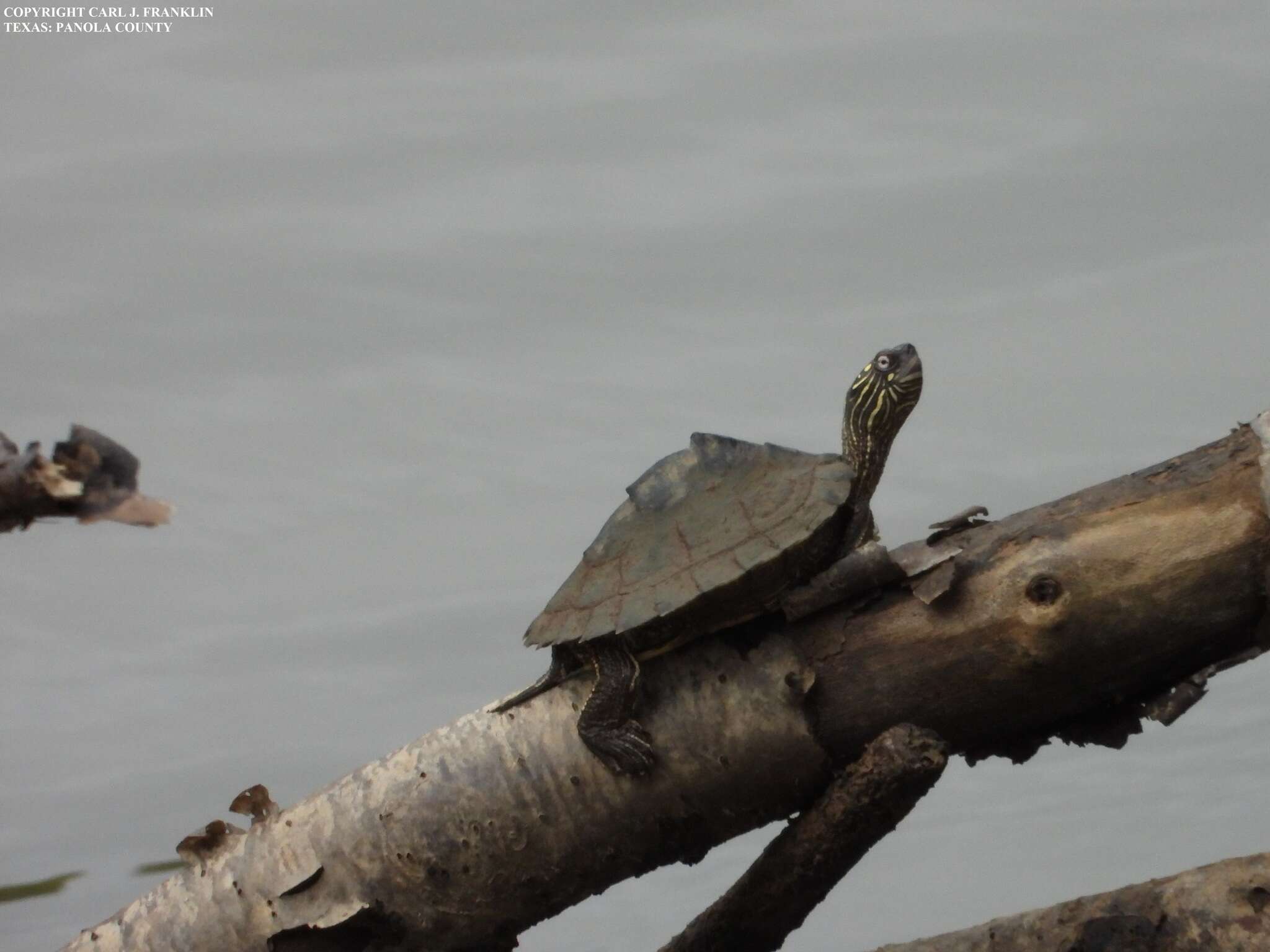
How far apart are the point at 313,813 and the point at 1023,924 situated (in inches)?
93.2

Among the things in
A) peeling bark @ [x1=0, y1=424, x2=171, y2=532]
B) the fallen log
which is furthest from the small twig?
peeling bark @ [x1=0, y1=424, x2=171, y2=532]

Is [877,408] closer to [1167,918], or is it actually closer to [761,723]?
[761,723]

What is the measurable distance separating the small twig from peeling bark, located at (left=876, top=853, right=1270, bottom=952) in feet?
2.15

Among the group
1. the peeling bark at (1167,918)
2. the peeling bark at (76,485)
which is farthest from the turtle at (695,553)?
the peeling bark at (76,485)

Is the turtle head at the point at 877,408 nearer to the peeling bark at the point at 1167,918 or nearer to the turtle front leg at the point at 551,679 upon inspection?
the turtle front leg at the point at 551,679

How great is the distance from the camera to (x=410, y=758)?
4523 millimetres

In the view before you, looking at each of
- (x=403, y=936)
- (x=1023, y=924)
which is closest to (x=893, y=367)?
(x=1023, y=924)

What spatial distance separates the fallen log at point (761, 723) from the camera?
392 cm

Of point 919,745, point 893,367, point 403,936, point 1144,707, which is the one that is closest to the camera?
point 919,745

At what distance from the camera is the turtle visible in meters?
4.25

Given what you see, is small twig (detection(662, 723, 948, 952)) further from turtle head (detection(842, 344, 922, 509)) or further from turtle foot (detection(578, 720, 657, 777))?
turtle head (detection(842, 344, 922, 509))

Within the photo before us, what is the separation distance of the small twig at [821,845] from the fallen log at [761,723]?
0.53ft

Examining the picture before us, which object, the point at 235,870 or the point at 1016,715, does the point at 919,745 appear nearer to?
the point at 1016,715

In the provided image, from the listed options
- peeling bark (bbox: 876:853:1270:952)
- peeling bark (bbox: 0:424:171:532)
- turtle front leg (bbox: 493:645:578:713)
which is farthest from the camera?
turtle front leg (bbox: 493:645:578:713)
